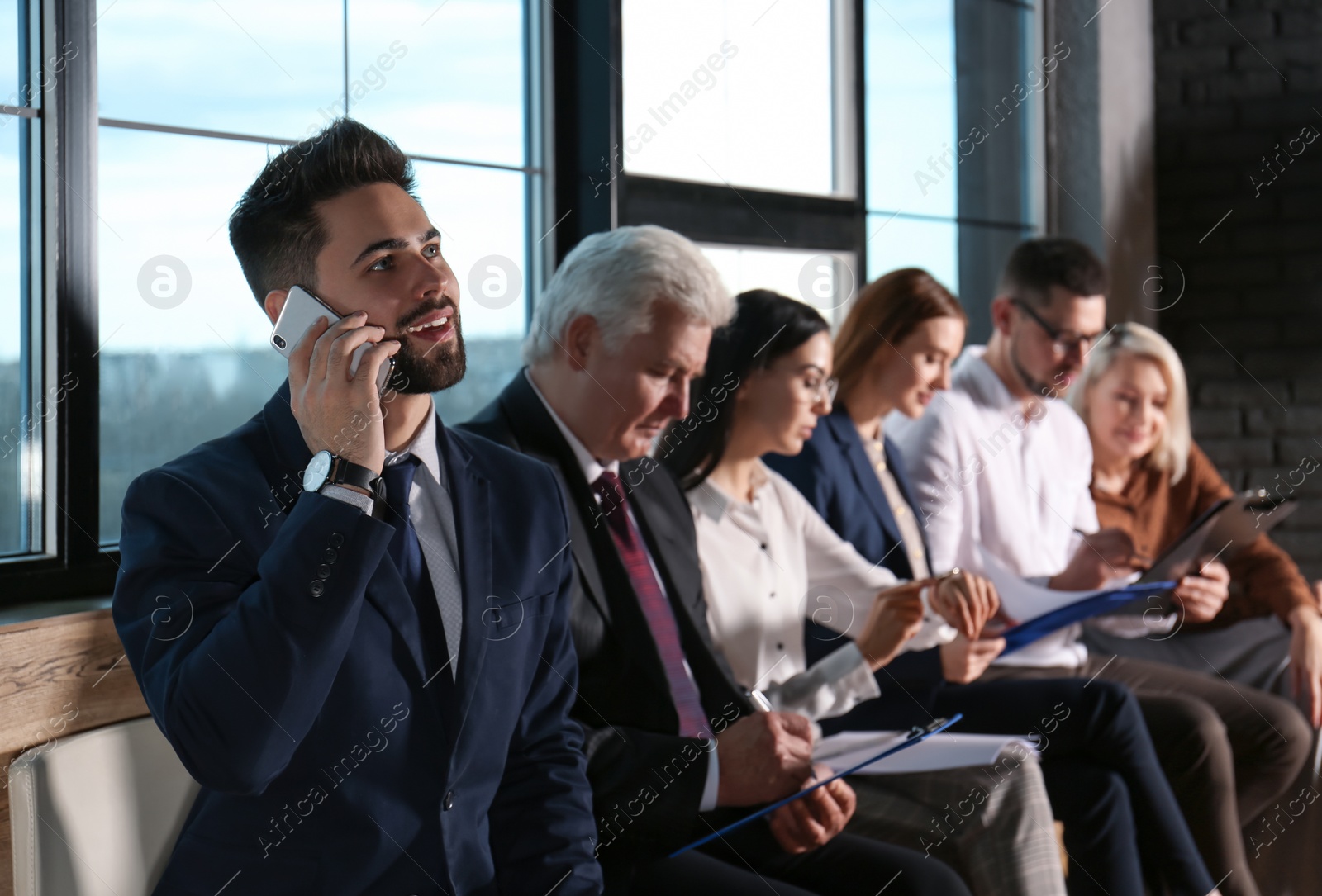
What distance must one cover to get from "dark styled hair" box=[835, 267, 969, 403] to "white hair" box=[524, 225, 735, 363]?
0.67 m

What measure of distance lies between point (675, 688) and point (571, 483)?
13.5 inches

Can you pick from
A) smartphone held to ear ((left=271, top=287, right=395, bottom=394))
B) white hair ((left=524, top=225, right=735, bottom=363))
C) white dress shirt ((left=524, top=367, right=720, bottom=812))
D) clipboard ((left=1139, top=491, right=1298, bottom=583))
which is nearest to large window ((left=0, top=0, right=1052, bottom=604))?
white hair ((left=524, top=225, right=735, bottom=363))

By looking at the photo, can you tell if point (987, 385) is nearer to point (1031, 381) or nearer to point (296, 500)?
point (1031, 381)

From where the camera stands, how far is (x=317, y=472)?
3.83 feet

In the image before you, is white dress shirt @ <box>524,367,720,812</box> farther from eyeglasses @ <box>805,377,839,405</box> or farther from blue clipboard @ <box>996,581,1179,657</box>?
blue clipboard @ <box>996,581,1179,657</box>

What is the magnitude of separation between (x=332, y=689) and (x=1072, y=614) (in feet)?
4.11

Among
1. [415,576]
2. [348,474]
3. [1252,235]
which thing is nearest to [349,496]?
[348,474]

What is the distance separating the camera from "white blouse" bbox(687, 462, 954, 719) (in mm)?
1975

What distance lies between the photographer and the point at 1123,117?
420 centimetres

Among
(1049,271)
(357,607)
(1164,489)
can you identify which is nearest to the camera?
(357,607)

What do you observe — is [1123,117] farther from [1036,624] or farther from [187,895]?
[187,895]

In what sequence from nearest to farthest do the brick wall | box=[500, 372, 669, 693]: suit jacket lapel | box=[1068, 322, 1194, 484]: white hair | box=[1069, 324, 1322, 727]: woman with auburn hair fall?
box=[500, 372, 669, 693]: suit jacket lapel < box=[1069, 324, 1322, 727]: woman with auburn hair < box=[1068, 322, 1194, 484]: white hair < the brick wall

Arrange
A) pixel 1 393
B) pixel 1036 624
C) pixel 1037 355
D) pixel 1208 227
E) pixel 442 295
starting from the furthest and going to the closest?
pixel 1208 227 → pixel 1037 355 → pixel 1036 624 → pixel 1 393 → pixel 442 295

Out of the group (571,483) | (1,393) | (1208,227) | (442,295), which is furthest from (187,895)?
(1208,227)
